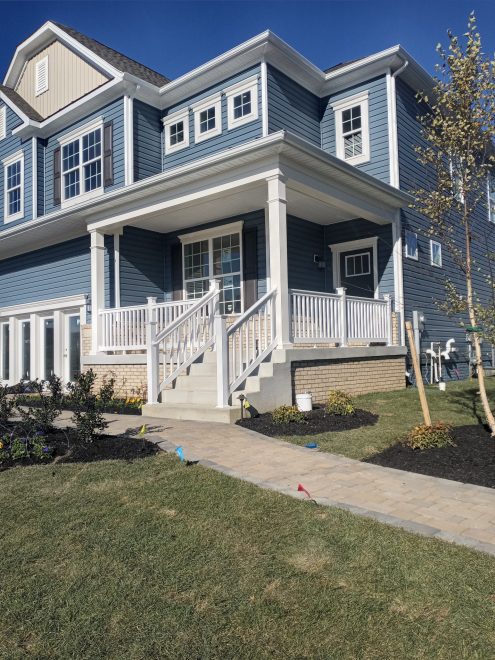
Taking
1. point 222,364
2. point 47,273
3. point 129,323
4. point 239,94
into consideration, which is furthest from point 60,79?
point 222,364

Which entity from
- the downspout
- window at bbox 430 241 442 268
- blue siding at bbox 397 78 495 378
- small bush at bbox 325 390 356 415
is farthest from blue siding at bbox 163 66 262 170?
small bush at bbox 325 390 356 415

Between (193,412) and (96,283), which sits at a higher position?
(96,283)

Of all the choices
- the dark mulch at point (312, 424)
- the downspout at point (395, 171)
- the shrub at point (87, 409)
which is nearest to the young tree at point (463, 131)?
the dark mulch at point (312, 424)

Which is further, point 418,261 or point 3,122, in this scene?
point 3,122

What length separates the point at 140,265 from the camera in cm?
1325

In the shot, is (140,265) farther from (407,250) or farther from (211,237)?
(407,250)

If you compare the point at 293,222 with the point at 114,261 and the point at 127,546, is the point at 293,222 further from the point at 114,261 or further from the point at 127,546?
the point at 127,546

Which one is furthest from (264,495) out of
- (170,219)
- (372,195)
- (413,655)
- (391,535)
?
(170,219)

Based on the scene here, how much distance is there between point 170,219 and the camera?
41.1ft

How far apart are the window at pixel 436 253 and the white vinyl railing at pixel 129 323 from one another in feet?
22.6

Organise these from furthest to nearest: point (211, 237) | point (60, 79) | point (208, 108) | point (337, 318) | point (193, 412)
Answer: point (60, 79) → point (208, 108) → point (211, 237) → point (337, 318) → point (193, 412)

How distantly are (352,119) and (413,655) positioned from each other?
13065 mm

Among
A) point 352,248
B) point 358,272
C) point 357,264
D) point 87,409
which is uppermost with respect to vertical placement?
point 352,248

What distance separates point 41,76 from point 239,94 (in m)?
7.87
